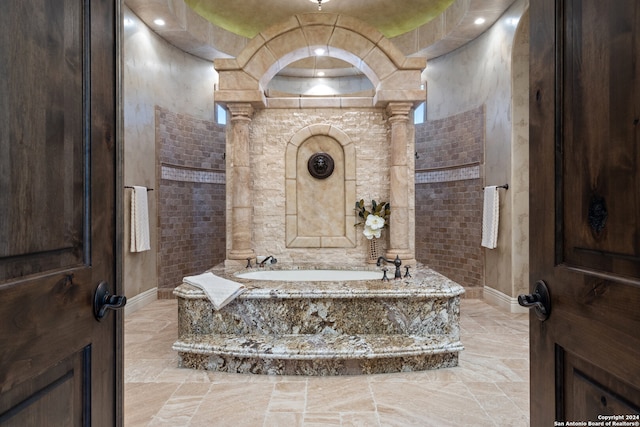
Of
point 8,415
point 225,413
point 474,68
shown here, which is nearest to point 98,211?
point 8,415

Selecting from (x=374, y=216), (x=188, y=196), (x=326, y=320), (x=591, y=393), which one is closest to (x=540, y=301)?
(x=591, y=393)

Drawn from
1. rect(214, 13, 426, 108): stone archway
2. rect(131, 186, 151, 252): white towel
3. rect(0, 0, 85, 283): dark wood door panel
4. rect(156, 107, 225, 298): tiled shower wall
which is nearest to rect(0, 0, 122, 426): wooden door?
rect(0, 0, 85, 283): dark wood door panel

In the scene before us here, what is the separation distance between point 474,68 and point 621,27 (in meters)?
5.75

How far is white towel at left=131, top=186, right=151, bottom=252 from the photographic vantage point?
496 cm

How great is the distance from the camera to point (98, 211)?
44.3 inches

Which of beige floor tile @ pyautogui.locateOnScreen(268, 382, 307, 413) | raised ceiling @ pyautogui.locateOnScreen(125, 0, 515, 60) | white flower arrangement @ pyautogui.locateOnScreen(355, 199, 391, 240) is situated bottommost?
beige floor tile @ pyautogui.locateOnScreen(268, 382, 307, 413)

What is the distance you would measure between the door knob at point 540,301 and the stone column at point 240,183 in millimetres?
3924

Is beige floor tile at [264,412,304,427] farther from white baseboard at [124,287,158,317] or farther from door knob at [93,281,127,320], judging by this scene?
white baseboard at [124,287,158,317]

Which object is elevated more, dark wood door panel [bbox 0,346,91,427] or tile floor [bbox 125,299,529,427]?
dark wood door panel [bbox 0,346,91,427]

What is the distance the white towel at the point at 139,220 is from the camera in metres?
4.96

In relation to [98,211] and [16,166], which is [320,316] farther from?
[16,166]

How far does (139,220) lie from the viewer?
5059mm

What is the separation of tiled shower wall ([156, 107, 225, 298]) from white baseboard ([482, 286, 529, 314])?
176 inches

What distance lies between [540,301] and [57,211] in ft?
4.46
